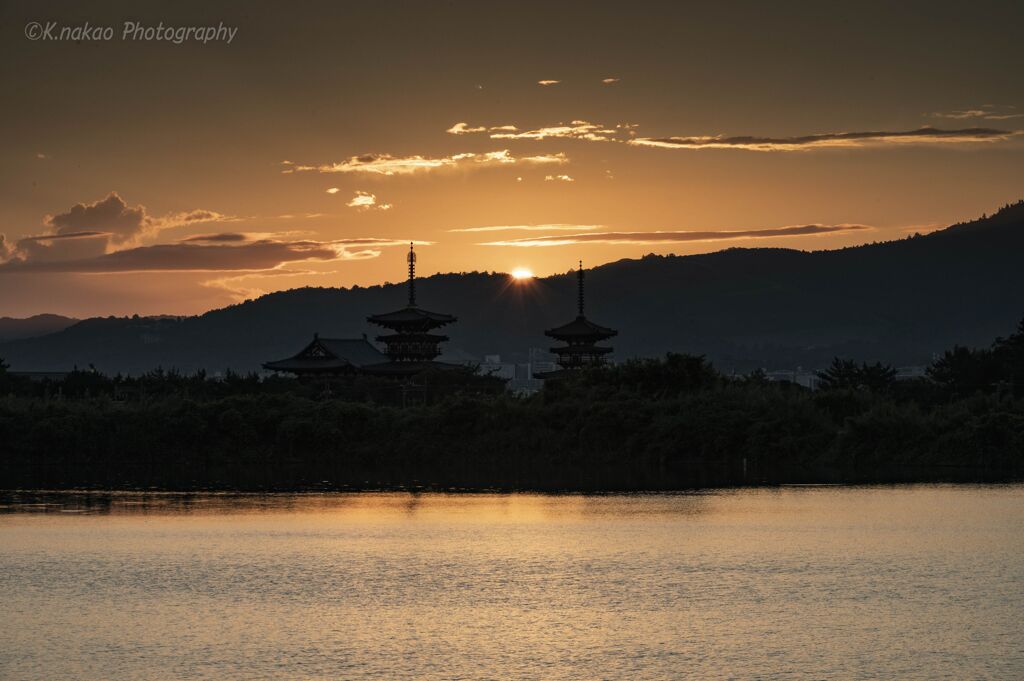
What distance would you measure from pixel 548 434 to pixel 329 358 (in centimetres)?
4213

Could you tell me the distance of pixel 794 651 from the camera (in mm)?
19656

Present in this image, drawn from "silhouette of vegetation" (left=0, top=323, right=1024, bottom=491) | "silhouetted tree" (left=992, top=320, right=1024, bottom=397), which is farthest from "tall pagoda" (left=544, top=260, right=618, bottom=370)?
"silhouette of vegetation" (left=0, top=323, right=1024, bottom=491)

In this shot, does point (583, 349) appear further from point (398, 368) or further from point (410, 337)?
point (398, 368)

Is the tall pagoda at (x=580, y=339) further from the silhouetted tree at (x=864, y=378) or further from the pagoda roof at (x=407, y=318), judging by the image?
the silhouetted tree at (x=864, y=378)

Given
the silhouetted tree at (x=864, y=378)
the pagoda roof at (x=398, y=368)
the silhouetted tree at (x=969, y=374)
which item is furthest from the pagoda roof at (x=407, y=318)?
the silhouetted tree at (x=969, y=374)

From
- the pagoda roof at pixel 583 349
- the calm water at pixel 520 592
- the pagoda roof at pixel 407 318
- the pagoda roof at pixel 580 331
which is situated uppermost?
the pagoda roof at pixel 407 318

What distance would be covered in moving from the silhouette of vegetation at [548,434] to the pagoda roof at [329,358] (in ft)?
96.8

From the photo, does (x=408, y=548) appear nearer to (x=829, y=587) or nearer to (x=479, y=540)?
(x=479, y=540)

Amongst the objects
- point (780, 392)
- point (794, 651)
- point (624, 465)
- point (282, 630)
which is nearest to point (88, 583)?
point (282, 630)

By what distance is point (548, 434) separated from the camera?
6150 centimetres

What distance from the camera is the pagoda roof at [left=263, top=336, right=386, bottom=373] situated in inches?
3885

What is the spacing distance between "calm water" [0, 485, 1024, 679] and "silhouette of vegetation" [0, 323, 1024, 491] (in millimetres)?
16279

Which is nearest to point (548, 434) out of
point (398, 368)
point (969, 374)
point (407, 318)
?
point (969, 374)

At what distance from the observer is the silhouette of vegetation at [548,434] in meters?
55.3
